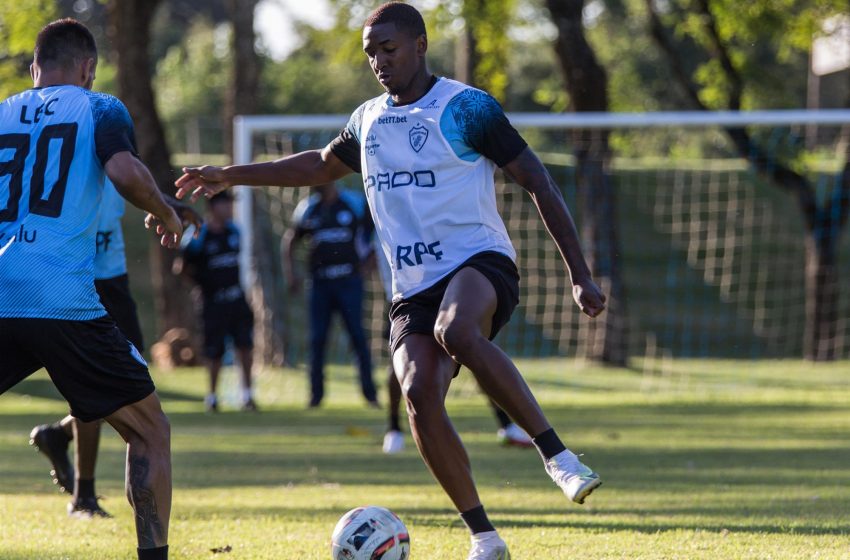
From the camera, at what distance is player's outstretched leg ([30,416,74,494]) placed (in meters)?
7.22

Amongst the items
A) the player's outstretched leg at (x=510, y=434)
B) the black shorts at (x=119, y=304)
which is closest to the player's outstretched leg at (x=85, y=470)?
the black shorts at (x=119, y=304)

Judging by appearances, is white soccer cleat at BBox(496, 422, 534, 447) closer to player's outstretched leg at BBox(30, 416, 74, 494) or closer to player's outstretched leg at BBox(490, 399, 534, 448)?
player's outstretched leg at BBox(490, 399, 534, 448)

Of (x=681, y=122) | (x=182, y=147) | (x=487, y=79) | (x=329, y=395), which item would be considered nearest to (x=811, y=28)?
(x=487, y=79)

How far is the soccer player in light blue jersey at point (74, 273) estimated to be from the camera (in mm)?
4859

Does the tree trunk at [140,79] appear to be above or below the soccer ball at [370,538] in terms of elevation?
above

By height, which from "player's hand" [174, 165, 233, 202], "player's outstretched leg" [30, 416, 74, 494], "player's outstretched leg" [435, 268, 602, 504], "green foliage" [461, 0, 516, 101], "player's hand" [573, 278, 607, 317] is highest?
"green foliage" [461, 0, 516, 101]

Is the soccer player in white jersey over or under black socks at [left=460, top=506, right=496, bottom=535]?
over

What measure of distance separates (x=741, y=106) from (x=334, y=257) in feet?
46.1

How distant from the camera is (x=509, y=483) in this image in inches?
328

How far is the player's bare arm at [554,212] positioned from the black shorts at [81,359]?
171 centimetres

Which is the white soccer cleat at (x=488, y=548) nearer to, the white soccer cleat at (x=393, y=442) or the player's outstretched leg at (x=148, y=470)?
the player's outstretched leg at (x=148, y=470)

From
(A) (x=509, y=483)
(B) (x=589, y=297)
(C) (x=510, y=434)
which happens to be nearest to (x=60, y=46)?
(B) (x=589, y=297)

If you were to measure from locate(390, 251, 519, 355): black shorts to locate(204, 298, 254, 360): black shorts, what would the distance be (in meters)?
8.90

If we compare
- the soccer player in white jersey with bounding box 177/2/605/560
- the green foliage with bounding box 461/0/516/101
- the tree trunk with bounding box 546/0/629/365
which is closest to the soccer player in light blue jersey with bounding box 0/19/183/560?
the soccer player in white jersey with bounding box 177/2/605/560
